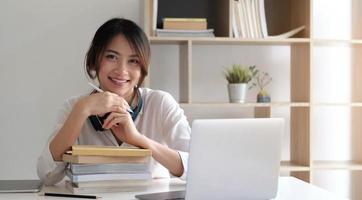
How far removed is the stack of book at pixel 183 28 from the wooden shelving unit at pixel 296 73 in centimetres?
4

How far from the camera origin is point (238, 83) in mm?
2898

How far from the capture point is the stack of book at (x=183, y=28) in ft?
9.24

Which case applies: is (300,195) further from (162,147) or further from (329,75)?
(329,75)

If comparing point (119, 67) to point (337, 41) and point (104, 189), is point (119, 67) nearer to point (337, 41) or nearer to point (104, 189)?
point (104, 189)

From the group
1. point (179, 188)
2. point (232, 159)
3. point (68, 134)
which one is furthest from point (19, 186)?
point (232, 159)

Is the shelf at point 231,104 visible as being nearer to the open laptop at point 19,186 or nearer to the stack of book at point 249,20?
the stack of book at point 249,20

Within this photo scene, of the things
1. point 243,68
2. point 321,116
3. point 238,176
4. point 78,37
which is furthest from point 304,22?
point 238,176

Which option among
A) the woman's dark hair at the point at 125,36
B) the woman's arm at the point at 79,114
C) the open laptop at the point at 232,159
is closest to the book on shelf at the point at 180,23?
the woman's dark hair at the point at 125,36

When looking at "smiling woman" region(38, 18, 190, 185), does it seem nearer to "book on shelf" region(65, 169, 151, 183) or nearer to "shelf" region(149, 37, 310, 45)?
"book on shelf" region(65, 169, 151, 183)

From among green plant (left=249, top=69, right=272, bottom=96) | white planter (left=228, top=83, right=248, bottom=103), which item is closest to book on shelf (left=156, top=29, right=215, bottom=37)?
white planter (left=228, top=83, right=248, bottom=103)

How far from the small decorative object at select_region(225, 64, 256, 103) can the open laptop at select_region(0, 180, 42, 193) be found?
1.39 m

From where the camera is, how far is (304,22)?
2.98m

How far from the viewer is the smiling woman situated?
176 cm

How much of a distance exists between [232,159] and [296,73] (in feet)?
6.03
